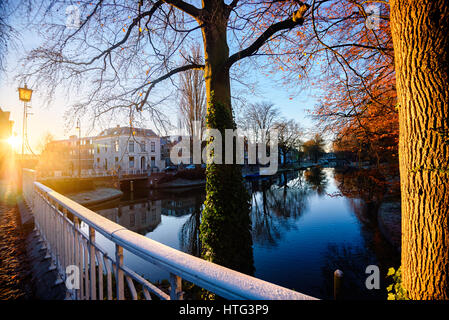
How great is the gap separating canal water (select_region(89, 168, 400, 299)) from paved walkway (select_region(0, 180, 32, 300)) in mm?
3884

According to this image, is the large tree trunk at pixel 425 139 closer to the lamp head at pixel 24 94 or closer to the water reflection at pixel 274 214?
the lamp head at pixel 24 94

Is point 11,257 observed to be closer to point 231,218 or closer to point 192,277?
point 231,218

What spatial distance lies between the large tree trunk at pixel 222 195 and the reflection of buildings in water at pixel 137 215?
9.47 metres

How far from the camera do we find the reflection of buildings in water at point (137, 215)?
1372cm

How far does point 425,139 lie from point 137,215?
17.6 meters

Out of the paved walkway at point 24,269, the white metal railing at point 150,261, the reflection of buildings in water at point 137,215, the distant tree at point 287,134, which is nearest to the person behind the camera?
the white metal railing at point 150,261

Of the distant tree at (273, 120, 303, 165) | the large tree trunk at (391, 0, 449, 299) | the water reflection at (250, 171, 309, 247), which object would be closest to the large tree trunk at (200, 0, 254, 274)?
the large tree trunk at (391, 0, 449, 299)

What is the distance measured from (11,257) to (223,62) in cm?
526

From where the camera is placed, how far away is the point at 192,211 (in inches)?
684

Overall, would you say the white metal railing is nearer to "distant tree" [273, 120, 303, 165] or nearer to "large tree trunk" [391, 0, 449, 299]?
"large tree trunk" [391, 0, 449, 299]

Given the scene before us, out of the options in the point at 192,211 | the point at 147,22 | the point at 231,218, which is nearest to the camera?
the point at 147,22

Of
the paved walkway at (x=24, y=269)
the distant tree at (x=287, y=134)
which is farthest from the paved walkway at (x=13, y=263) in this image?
the distant tree at (x=287, y=134)

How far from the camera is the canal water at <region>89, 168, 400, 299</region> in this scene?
24.2 feet

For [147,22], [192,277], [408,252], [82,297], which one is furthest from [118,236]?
[147,22]
